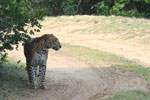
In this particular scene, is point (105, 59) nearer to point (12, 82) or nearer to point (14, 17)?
point (12, 82)

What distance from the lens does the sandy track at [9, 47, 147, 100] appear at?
393 inches

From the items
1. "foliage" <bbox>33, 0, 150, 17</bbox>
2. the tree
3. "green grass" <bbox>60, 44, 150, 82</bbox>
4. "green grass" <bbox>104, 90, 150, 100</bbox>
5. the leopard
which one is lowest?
"foliage" <bbox>33, 0, 150, 17</bbox>

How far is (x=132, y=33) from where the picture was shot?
18.9 metres

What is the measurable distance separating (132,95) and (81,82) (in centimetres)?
208

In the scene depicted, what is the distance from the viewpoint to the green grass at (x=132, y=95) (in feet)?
30.7

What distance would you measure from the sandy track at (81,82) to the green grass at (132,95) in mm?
385

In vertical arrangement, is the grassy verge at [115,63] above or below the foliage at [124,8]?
above

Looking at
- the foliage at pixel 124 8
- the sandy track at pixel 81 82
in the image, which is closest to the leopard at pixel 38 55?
the sandy track at pixel 81 82

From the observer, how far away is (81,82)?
37.2ft

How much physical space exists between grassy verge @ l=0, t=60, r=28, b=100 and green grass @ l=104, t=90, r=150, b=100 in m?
2.34

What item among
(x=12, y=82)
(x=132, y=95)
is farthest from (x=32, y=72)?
(x=132, y=95)

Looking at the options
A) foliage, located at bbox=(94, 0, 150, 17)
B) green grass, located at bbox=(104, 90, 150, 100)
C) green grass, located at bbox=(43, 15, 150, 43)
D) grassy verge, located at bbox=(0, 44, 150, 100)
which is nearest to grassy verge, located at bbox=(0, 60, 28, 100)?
grassy verge, located at bbox=(0, 44, 150, 100)

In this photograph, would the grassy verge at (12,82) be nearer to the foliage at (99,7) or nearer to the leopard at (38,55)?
the leopard at (38,55)

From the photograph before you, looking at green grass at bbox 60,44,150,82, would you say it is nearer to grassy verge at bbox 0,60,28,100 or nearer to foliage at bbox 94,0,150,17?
grassy verge at bbox 0,60,28,100
